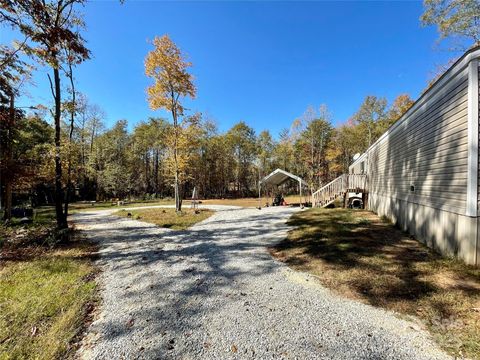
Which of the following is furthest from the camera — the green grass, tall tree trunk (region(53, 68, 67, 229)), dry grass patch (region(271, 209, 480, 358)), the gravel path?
tall tree trunk (region(53, 68, 67, 229))

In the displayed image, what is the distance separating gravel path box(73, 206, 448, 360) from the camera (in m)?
2.65

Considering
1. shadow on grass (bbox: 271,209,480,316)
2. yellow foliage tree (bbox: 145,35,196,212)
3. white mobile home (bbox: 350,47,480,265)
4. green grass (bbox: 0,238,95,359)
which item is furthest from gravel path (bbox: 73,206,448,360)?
yellow foliage tree (bbox: 145,35,196,212)

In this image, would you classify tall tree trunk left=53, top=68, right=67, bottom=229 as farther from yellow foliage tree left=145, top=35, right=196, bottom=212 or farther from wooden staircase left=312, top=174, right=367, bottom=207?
wooden staircase left=312, top=174, right=367, bottom=207

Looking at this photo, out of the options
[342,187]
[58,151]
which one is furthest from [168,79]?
[342,187]

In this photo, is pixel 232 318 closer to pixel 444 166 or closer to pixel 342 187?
pixel 444 166

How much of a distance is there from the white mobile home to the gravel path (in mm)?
3219

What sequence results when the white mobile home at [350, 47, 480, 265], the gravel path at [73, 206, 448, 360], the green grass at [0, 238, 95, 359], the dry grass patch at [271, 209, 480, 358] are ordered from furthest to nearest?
1. the white mobile home at [350, 47, 480, 265]
2. the dry grass patch at [271, 209, 480, 358]
3. the green grass at [0, 238, 95, 359]
4. the gravel path at [73, 206, 448, 360]

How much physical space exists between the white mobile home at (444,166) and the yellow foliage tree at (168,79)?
1139 centimetres

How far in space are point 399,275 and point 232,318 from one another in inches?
134

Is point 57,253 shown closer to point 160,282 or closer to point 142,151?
point 160,282

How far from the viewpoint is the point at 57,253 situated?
643 centimetres

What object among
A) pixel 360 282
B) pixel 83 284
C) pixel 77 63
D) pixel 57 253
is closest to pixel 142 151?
pixel 77 63

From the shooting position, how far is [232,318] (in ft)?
10.8

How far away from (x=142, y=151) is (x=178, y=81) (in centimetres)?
2543
